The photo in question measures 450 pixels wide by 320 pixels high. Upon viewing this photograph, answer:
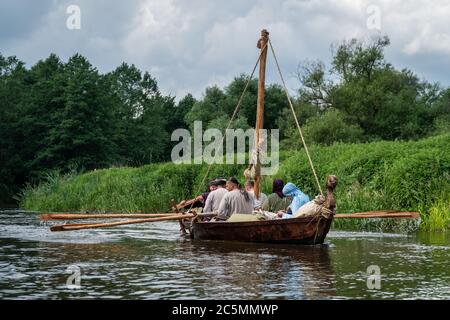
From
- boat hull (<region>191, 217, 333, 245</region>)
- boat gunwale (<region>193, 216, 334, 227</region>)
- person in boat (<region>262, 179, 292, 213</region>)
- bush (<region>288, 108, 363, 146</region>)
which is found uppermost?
bush (<region>288, 108, 363, 146</region>)

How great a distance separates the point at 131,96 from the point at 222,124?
1208 inches

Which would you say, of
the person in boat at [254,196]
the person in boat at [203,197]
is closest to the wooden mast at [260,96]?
the person in boat at [254,196]

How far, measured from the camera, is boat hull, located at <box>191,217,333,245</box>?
15.2m

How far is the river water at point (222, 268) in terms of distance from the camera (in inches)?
403

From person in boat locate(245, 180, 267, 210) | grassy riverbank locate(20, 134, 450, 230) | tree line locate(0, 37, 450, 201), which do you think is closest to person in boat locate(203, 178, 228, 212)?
person in boat locate(245, 180, 267, 210)

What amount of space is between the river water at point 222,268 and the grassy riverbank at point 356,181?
5.13ft

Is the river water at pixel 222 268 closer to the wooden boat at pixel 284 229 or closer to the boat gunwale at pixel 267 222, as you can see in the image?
the wooden boat at pixel 284 229

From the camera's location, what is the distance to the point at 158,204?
94.8 feet

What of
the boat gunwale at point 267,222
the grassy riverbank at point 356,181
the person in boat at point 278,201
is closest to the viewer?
the boat gunwale at point 267,222

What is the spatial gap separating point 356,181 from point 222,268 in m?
Result: 10.2

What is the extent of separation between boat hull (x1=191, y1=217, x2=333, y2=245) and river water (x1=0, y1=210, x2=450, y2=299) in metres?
0.20

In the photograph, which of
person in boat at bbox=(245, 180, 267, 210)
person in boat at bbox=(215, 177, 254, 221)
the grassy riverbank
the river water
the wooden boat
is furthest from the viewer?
the grassy riverbank

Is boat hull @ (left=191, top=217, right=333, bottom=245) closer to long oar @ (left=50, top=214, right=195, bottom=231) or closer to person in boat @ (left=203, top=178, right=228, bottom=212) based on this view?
person in boat @ (left=203, top=178, right=228, bottom=212)

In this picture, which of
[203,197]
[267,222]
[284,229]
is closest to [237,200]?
[267,222]
